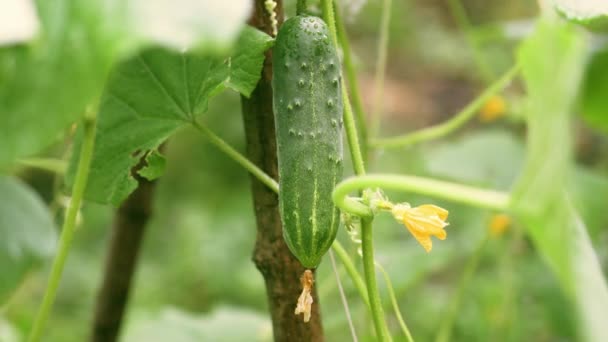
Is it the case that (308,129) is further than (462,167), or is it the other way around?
(462,167)

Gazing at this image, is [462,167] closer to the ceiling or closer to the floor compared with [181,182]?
closer to the floor

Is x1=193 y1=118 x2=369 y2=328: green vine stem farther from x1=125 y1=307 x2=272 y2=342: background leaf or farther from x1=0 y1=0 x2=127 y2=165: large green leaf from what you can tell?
x1=125 y1=307 x2=272 y2=342: background leaf

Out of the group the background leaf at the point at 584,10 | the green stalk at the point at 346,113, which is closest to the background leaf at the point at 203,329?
the green stalk at the point at 346,113

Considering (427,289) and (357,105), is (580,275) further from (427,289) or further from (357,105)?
(427,289)

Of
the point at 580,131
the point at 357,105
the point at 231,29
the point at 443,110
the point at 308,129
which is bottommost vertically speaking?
the point at 231,29

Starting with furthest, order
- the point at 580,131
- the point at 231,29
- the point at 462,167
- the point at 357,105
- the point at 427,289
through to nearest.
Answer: the point at 580,131 → the point at 427,289 → the point at 462,167 → the point at 357,105 → the point at 231,29

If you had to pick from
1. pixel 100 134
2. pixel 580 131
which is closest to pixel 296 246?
pixel 100 134
